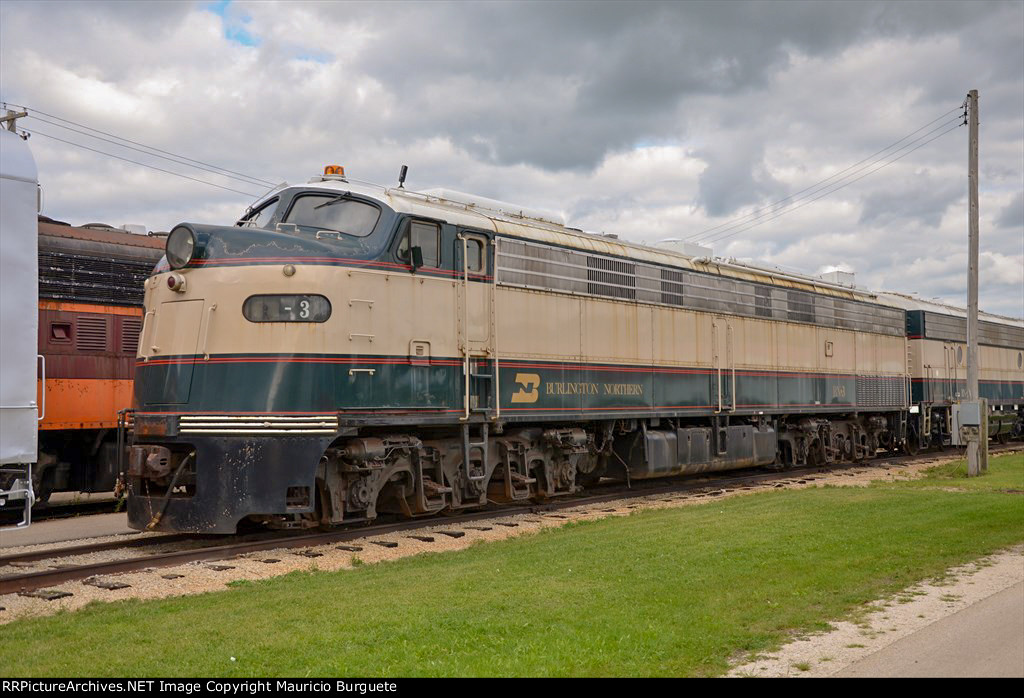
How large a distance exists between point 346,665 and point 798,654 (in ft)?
10.2

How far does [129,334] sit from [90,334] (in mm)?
695

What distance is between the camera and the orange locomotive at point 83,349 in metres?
15.6

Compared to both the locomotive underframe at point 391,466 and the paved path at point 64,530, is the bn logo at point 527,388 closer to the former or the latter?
the locomotive underframe at point 391,466

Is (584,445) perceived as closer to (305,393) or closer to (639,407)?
(639,407)

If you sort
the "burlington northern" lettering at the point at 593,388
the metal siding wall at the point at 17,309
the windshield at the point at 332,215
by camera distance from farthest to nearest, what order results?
the "burlington northern" lettering at the point at 593,388 < the windshield at the point at 332,215 < the metal siding wall at the point at 17,309

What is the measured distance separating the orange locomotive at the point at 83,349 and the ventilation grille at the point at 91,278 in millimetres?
17

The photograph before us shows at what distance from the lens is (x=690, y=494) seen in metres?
17.2

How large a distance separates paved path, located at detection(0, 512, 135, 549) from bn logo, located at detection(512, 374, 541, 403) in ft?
19.6

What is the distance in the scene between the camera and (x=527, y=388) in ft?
46.1

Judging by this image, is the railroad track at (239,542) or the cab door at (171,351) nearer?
the railroad track at (239,542)

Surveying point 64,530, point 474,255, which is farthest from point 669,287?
point 64,530

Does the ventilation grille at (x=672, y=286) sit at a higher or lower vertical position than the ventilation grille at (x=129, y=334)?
higher

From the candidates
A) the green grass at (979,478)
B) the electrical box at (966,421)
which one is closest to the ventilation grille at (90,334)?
the green grass at (979,478)
